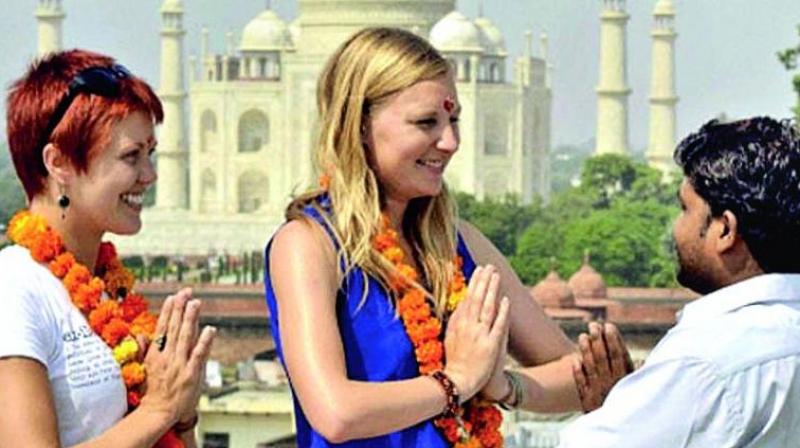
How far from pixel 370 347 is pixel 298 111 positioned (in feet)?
167

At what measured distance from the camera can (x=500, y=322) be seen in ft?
10.4

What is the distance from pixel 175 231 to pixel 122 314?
49.4 meters

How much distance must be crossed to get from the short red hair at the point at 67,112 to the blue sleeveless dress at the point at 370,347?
0.20 m

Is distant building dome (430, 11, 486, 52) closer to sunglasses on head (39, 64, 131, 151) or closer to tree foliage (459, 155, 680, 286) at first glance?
tree foliage (459, 155, 680, 286)

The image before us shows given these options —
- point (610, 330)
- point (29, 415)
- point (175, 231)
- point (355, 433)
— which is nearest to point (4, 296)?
point (29, 415)

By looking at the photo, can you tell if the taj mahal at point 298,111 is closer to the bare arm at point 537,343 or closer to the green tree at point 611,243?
the green tree at point 611,243

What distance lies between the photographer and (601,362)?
10.4 feet

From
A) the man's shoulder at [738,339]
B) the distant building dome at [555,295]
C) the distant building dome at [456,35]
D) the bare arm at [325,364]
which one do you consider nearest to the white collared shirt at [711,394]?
the man's shoulder at [738,339]

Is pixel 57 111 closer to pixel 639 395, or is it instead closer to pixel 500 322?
pixel 500 322

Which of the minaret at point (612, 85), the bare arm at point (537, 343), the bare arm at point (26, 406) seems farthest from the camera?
the minaret at point (612, 85)

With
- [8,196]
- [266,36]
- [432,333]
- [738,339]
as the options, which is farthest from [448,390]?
[266,36]

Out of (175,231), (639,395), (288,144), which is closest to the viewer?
(639,395)

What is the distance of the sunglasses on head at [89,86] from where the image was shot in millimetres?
3076

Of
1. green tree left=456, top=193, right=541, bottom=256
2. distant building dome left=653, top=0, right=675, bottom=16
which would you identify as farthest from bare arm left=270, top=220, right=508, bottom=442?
distant building dome left=653, top=0, right=675, bottom=16
